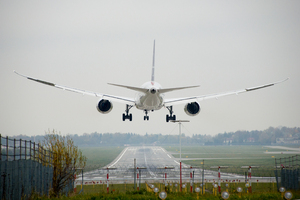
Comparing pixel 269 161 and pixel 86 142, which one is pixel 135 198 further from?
pixel 86 142

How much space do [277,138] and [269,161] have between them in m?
31.8

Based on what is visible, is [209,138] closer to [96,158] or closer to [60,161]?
[96,158]

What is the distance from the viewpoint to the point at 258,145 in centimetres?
9888

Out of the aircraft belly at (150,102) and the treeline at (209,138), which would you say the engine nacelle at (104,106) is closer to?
the aircraft belly at (150,102)

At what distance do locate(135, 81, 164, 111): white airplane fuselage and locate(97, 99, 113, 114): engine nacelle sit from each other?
379cm

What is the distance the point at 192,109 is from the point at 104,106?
11178 millimetres

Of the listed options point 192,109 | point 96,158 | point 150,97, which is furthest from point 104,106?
point 96,158

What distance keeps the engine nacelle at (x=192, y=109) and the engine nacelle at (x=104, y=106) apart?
32.1ft

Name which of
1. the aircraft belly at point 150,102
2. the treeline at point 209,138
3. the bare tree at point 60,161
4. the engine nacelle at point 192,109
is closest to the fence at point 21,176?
the bare tree at point 60,161

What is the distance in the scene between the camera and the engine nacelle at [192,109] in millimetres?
40281

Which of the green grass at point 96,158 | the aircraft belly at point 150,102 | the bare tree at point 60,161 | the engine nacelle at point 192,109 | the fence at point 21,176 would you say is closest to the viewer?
the fence at point 21,176

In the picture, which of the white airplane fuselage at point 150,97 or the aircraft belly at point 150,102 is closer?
the white airplane fuselage at point 150,97

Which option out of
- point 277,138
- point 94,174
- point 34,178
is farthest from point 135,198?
point 277,138

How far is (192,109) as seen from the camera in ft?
133
